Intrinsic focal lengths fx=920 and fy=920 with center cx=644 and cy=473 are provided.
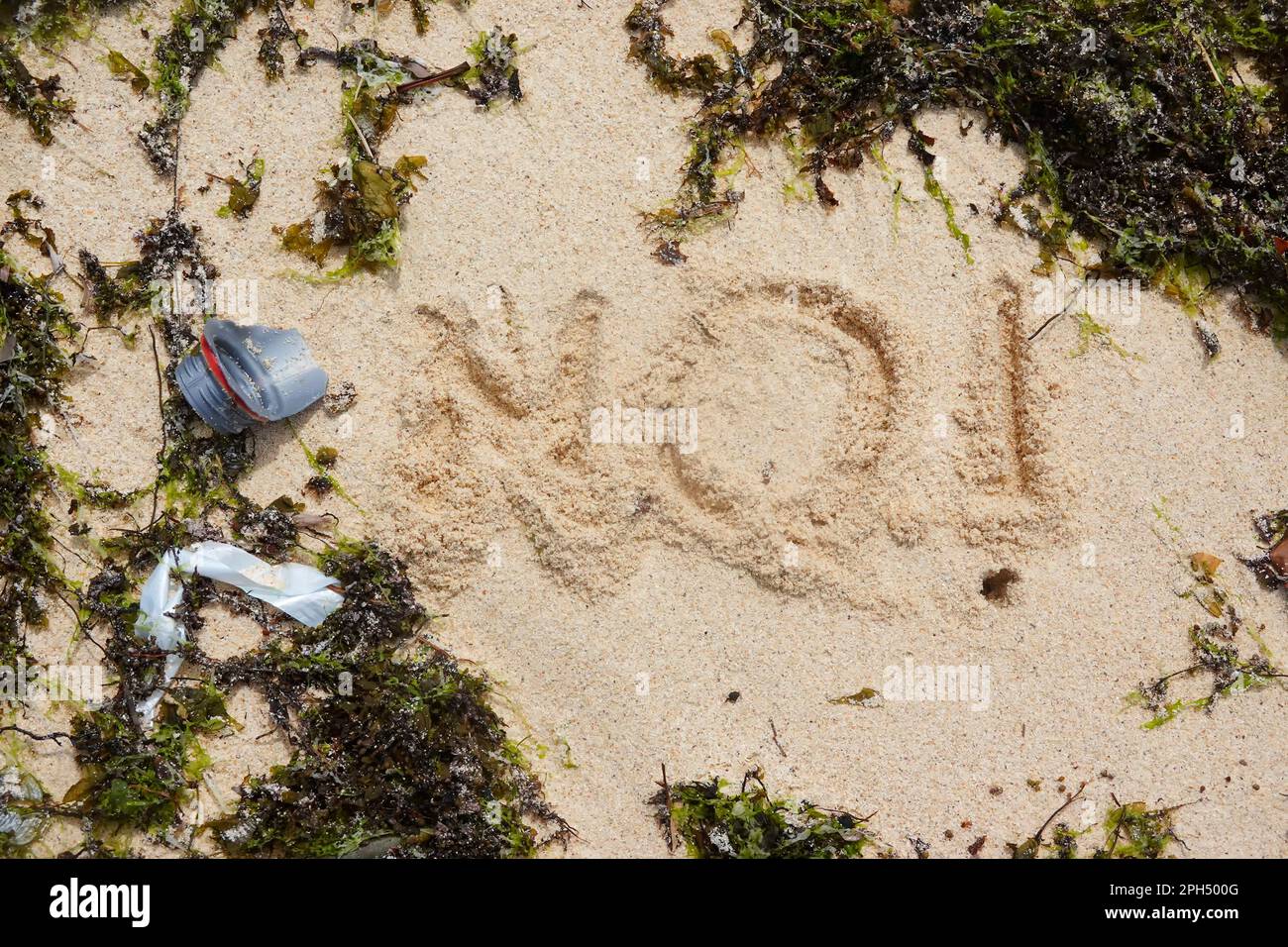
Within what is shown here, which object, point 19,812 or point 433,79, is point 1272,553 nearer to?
point 433,79

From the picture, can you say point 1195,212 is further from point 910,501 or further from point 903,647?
point 903,647

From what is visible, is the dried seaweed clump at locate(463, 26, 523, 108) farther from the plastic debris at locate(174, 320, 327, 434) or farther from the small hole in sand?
the small hole in sand

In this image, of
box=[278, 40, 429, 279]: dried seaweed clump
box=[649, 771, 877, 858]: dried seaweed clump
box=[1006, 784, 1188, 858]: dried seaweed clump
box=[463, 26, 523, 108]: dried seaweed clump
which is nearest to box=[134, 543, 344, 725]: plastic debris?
box=[278, 40, 429, 279]: dried seaweed clump

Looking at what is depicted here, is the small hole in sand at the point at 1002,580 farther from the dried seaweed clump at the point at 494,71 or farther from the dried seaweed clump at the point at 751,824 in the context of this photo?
the dried seaweed clump at the point at 494,71

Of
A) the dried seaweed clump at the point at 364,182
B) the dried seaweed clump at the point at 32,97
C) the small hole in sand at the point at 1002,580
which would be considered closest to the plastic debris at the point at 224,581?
the dried seaweed clump at the point at 364,182

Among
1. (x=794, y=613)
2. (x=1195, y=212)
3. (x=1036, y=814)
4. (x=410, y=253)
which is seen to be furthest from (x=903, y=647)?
(x=410, y=253)

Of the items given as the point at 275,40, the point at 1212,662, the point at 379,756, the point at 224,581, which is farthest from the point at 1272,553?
the point at 275,40
